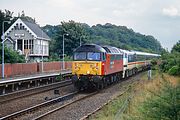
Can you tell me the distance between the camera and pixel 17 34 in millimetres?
56250

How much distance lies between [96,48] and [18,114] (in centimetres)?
1050

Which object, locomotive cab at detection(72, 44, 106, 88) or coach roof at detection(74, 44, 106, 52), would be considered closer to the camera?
locomotive cab at detection(72, 44, 106, 88)

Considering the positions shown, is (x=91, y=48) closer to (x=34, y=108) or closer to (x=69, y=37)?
(x=34, y=108)

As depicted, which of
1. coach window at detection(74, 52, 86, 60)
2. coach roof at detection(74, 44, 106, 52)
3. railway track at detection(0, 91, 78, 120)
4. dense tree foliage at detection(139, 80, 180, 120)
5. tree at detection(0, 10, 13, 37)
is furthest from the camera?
tree at detection(0, 10, 13, 37)

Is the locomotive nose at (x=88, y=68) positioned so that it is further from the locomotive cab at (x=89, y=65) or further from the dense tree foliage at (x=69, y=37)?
the dense tree foliage at (x=69, y=37)

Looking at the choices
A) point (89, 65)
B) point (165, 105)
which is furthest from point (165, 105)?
point (89, 65)

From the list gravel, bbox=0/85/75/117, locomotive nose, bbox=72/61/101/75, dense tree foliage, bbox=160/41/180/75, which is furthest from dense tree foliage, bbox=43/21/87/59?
gravel, bbox=0/85/75/117

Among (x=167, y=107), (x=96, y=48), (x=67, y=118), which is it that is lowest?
(x=67, y=118)

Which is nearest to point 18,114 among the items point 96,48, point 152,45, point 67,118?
point 67,118

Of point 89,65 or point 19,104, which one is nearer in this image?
point 19,104

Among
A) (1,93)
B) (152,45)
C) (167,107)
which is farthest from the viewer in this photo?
(152,45)

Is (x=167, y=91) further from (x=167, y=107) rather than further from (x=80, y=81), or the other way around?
(x=80, y=81)

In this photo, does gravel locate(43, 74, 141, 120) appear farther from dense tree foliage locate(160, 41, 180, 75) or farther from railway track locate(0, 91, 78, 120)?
dense tree foliage locate(160, 41, 180, 75)

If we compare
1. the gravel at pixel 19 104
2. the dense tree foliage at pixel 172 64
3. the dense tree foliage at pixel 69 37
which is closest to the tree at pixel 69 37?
the dense tree foliage at pixel 69 37
